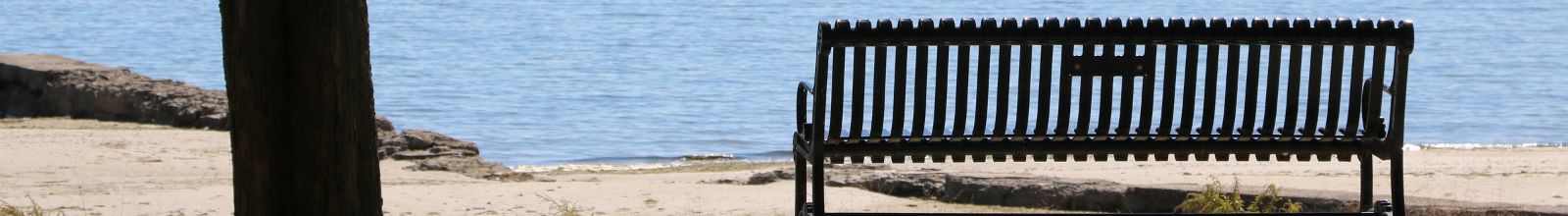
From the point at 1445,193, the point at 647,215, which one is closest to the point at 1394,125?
the point at 647,215

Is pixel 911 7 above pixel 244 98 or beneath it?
above

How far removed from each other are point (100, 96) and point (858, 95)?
38.2 feet

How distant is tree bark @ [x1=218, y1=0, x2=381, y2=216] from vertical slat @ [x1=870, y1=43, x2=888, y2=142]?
103cm

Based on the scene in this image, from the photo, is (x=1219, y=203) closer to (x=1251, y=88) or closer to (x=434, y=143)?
(x=1251, y=88)

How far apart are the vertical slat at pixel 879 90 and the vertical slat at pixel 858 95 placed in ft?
0.09

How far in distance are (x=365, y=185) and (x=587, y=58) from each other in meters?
22.7

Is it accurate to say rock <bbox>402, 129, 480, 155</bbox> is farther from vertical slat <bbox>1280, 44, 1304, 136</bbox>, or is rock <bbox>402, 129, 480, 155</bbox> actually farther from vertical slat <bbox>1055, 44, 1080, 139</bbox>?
vertical slat <bbox>1280, 44, 1304, 136</bbox>

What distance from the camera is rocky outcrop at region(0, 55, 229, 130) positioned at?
47.4ft

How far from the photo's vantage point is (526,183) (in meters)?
8.80

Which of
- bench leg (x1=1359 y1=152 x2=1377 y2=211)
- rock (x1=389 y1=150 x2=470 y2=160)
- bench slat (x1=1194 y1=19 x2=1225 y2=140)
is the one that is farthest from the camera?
rock (x1=389 y1=150 x2=470 y2=160)

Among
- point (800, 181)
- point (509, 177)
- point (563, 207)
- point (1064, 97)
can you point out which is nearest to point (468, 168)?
point (509, 177)

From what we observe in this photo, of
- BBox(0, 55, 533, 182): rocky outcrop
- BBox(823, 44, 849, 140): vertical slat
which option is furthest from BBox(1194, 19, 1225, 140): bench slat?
BBox(0, 55, 533, 182): rocky outcrop

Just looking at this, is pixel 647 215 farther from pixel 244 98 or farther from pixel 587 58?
pixel 587 58

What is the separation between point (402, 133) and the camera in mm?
12039
